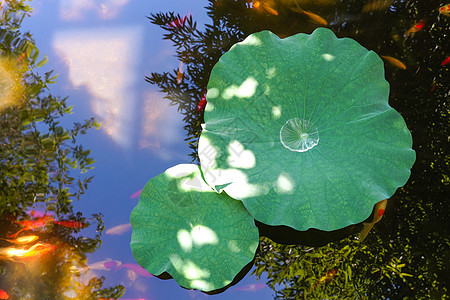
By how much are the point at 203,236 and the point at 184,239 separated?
74mm

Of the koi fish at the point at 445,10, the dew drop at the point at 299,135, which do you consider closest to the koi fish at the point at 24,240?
the dew drop at the point at 299,135

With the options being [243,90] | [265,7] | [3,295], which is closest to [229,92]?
[243,90]

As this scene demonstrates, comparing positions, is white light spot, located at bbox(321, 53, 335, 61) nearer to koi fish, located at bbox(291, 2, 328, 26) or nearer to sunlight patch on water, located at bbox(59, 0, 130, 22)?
koi fish, located at bbox(291, 2, 328, 26)

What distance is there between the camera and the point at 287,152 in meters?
1.53

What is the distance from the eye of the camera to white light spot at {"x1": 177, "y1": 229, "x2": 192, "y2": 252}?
139cm

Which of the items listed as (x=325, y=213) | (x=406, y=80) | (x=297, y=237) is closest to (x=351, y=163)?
(x=325, y=213)

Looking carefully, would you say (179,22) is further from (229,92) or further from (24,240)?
(24,240)

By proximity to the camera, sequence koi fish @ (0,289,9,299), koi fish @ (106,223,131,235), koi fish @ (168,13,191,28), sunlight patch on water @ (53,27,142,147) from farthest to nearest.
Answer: koi fish @ (168,13,191,28)
sunlight patch on water @ (53,27,142,147)
koi fish @ (106,223,131,235)
koi fish @ (0,289,9,299)

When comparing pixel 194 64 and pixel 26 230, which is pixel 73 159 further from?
pixel 194 64

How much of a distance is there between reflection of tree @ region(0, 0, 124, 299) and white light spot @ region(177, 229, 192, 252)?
0.47 meters

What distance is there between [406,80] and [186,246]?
1.63 m

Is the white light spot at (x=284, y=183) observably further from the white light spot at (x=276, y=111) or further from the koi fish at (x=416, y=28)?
the koi fish at (x=416, y=28)

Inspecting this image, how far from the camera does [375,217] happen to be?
1728 mm

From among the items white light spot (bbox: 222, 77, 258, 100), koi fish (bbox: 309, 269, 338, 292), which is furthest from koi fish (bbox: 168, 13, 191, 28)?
koi fish (bbox: 309, 269, 338, 292)
